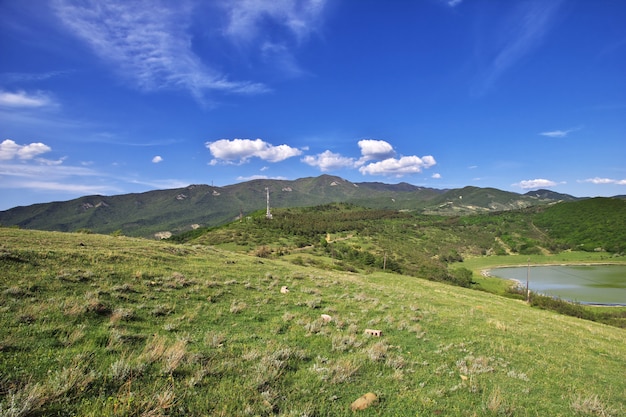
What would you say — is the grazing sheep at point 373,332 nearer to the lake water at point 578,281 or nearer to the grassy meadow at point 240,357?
the grassy meadow at point 240,357

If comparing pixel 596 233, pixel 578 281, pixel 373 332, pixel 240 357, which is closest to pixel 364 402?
pixel 240 357

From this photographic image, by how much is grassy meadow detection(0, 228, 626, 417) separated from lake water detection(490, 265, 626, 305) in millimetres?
80566

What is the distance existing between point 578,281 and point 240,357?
444ft

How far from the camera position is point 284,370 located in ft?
26.4

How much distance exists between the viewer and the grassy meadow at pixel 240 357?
600 centimetres

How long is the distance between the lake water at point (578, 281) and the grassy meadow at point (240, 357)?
80566 mm

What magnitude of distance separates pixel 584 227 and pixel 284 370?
829 feet

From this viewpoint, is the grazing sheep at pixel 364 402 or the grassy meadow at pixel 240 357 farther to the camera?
the grazing sheep at pixel 364 402

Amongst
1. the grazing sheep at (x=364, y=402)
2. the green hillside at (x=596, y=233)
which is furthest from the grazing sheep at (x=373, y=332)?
the green hillside at (x=596, y=233)

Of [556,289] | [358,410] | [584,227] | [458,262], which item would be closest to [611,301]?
[556,289]

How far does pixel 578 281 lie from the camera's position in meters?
103

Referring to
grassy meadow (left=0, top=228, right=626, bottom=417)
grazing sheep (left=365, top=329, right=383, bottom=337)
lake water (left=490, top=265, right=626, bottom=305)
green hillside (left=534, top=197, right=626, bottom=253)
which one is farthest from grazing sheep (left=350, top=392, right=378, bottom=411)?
green hillside (left=534, top=197, right=626, bottom=253)

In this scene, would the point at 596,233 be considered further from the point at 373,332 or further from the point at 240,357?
the point at 240,357

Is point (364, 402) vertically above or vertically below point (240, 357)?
below
